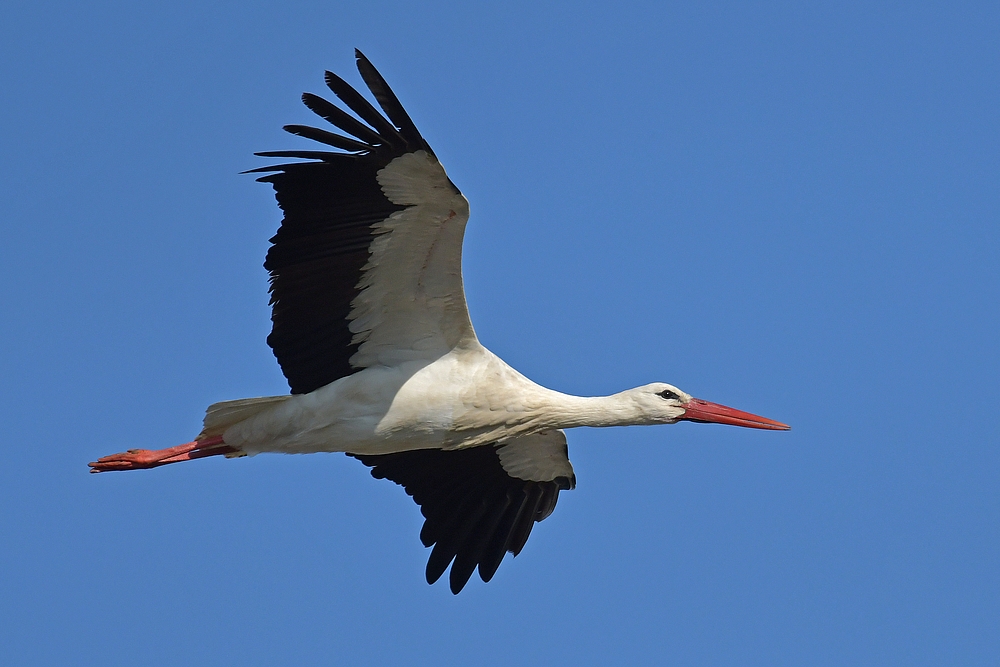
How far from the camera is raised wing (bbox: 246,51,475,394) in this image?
814cm

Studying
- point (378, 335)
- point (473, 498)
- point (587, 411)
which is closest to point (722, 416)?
point (587, 411)

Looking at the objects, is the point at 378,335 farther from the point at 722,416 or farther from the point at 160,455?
the point at 722,416

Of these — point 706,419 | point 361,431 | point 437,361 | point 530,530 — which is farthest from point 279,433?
point 706,419

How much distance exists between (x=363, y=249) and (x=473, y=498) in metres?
2.90

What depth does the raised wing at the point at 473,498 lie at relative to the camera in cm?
1070

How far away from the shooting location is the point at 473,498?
10.8m

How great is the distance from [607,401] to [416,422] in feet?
4.63

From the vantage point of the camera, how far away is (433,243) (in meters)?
8.66

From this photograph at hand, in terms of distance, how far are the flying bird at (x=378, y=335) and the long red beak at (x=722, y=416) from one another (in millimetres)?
11

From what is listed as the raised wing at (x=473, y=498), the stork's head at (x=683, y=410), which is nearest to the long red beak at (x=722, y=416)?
the stork's head at (x=683, y=410)

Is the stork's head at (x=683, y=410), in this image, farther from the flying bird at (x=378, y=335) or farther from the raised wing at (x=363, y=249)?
the raised wing at (x=363, y=249)

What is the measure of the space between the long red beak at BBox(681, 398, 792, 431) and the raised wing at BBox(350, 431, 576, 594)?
1.31 metres

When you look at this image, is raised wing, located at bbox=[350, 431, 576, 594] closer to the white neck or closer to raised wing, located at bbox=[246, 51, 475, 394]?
the white neck

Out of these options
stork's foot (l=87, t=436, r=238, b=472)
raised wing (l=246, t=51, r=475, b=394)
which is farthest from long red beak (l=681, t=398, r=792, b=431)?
stork's foot (l=87, t=436, r=238, b=472)
